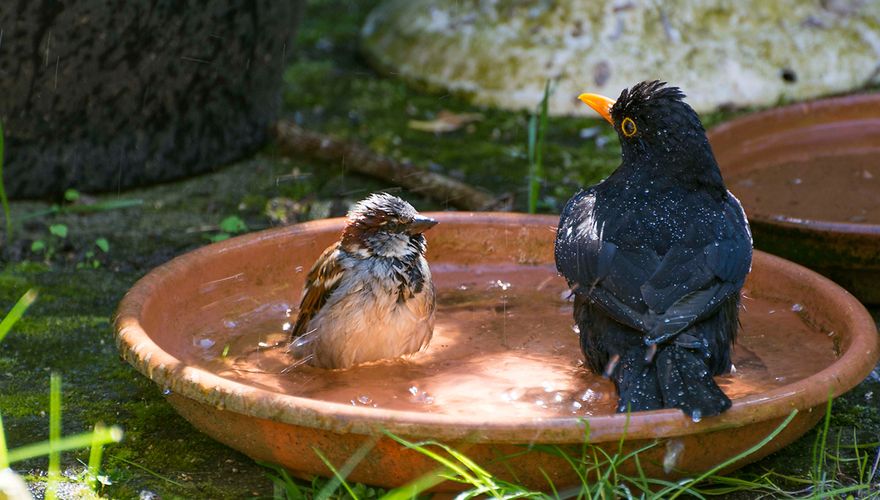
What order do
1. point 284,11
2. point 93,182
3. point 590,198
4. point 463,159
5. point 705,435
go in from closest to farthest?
1. point 705,435
2. point 590,198
3. point 93,182
4. point 284,11
5. point 463,159

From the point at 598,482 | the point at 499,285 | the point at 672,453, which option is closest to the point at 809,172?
the point at 499,285

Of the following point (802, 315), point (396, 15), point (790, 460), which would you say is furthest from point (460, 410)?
point (396, 15)

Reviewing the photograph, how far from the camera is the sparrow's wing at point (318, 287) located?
4395 millimetres

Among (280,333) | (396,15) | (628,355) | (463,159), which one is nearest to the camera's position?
(628,355)

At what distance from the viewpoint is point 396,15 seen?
9.37m

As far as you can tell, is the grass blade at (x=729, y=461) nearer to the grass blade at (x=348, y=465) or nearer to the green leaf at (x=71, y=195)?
the grass blade at (x=348, y=465)

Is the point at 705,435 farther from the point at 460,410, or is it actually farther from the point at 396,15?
the point at 396,15

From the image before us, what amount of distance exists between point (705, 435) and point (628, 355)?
19.2 inches

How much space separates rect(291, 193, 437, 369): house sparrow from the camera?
14.1ft

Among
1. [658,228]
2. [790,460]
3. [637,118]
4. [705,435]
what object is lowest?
[790,460]

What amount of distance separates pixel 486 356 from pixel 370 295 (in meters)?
0.53

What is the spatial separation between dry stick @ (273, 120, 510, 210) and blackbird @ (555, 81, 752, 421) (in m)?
1.89

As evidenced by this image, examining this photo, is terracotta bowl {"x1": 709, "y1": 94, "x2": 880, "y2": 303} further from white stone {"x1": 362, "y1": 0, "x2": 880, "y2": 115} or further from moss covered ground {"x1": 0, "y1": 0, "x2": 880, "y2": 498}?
white stone {"x1": 362, "y1": 0, "x2": 880, "y2": 115}

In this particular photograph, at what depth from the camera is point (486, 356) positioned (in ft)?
14.7
